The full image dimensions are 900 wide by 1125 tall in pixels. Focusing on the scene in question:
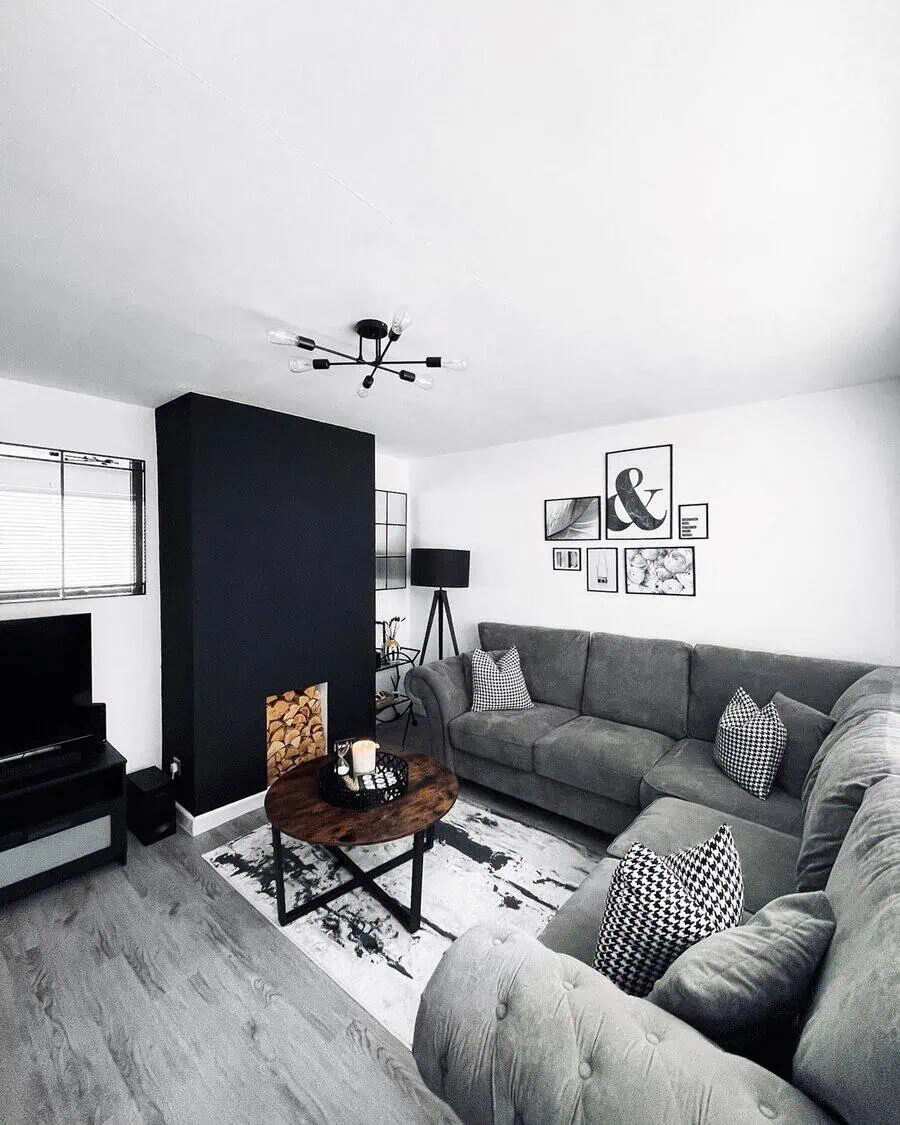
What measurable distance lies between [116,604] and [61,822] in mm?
1174

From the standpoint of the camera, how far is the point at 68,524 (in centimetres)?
280

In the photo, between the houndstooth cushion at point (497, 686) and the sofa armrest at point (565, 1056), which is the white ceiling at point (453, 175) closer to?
the sofa armrest at point (565, 1056)

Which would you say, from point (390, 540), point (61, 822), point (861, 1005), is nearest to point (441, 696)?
point (390, 540)

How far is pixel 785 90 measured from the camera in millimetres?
994

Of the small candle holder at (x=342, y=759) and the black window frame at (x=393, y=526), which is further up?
the black window frame at (x=393, y=526)

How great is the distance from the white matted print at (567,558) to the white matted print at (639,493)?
0.29m

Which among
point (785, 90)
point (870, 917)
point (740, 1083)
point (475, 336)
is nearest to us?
point (740, 1083)

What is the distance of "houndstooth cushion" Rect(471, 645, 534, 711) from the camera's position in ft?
11.3

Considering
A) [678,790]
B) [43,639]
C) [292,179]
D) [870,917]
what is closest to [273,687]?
[43,639]

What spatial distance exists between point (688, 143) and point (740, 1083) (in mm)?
1766

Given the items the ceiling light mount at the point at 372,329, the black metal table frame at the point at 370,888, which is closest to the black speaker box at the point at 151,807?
the black metal table frame at the point at 370,888

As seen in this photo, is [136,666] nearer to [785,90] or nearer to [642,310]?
[642,310]

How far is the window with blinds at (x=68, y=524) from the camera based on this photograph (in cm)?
262

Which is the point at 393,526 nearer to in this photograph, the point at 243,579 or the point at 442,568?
the point at 442,568
